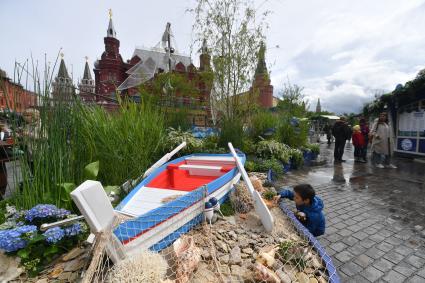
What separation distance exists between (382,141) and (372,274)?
664 centimetres

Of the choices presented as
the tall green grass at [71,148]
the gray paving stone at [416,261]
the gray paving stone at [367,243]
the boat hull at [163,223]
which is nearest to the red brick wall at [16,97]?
the tall green grass at [71,148]

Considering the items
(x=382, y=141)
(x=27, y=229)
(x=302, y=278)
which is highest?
(x=382, y=141)

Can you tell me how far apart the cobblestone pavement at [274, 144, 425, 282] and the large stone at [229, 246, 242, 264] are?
1103mm

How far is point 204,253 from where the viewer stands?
2150mm

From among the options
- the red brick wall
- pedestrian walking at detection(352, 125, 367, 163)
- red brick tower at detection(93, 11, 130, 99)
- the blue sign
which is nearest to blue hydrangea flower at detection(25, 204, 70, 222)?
the red brick wall

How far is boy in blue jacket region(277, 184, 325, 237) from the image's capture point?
2.73 metres

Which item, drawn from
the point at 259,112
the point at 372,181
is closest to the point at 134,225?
the point at 372,181

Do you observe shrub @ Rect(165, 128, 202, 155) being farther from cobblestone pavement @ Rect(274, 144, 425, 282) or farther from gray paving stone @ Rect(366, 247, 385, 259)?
gray paving stone @ Rect(366, 247, 385, 259)

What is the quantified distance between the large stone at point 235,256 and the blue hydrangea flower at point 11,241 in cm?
181

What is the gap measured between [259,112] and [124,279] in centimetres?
809

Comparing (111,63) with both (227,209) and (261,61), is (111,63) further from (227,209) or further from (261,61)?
(227,209)

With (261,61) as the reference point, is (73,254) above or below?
below

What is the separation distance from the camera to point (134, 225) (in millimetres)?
1852

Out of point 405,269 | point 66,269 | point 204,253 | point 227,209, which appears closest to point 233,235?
point 204,253
